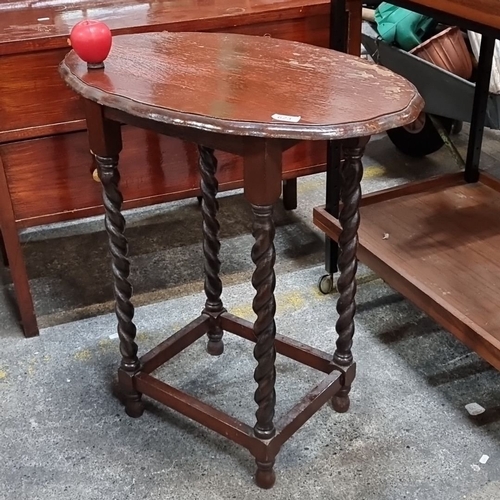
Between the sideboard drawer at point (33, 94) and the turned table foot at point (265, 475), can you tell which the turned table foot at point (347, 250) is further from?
the sideboard drawer at point (33, 94)

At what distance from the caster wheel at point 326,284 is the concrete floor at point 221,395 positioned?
2cm

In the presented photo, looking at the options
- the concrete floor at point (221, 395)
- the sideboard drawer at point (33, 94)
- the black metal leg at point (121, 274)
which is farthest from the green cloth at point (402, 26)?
the black metal leg at point (121, 274)

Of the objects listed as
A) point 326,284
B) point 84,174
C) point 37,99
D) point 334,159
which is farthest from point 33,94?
point 326,284

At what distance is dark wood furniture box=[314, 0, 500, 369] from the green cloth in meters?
0.53

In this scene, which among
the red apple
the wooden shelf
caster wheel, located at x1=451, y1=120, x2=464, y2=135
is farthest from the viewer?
caster wheel, located at x1=451, y1=120, x2=464, y2=135

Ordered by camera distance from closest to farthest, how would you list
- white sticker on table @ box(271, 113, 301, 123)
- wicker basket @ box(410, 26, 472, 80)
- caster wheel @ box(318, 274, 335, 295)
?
white sticker on table @ box(271, 113, 301, 123) < caster wheel @ box(318, 274, 335, 295) < wicker basket @ box(410, 26, 472, 80)

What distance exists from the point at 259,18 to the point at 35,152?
598 mm

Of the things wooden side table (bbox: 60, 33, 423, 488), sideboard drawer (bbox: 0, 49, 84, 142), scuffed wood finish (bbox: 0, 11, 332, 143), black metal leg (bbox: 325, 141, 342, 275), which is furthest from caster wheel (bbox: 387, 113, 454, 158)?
sideboard drawer (bbox: 0, 49, 84, 142)

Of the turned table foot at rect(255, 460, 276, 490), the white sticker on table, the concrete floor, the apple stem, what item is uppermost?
the apple stem

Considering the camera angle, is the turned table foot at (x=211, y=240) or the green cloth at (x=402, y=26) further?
the green cloth at (x=402, y=26)

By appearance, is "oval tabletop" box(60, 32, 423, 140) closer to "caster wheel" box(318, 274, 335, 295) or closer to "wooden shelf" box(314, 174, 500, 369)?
"wooden shelf" box(314, 174, 500, 369)

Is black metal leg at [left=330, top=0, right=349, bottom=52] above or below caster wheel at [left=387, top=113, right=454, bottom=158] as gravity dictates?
above

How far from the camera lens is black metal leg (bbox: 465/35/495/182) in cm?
198

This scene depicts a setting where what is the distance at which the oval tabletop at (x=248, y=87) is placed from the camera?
3.51 ft
